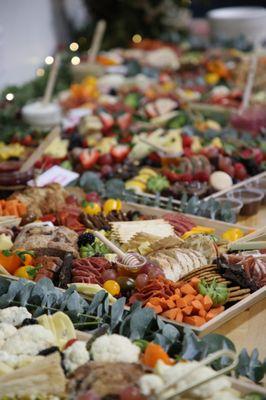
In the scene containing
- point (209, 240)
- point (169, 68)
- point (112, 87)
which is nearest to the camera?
point (209, 240)

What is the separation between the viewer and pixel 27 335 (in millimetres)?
→ 2869

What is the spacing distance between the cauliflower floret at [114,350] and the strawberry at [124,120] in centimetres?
320

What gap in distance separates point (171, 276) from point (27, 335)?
836 millimetres

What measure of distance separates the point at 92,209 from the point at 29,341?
1561mm

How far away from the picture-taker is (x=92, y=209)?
14.2 feet

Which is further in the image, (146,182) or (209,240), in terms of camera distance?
(146,182)

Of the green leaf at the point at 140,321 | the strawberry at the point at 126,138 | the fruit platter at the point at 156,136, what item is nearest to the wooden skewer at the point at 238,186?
the fruit platter at the point at 156,136

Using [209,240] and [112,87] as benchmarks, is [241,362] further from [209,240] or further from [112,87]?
[112,87]

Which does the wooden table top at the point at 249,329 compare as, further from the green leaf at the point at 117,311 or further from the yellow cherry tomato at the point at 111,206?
the yellow cherry tomato at the point at 111,206

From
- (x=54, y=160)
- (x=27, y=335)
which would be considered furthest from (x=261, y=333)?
(x=54, y=160)

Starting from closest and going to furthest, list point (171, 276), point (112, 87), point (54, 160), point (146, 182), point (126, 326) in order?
point (126, 326)
point (171, 276)
point (146, 182)
point (54, 160)
point (112, 87)

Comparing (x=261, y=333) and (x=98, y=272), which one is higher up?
(x=98, y=272)

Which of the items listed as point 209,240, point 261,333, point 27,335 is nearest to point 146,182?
point 209,240

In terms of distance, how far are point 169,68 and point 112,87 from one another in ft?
3.02
